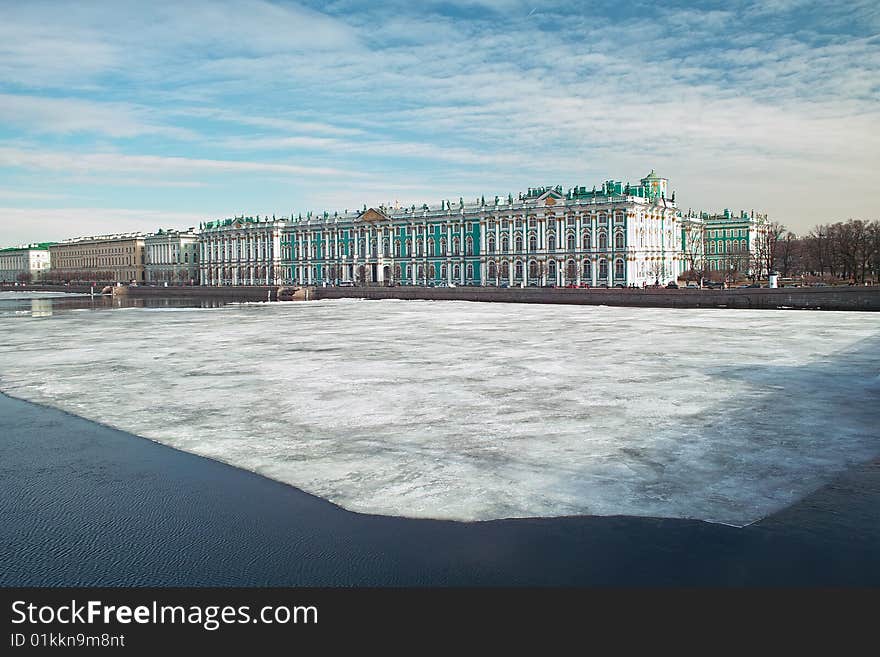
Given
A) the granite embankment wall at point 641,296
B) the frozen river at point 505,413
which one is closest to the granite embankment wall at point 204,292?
the granite embankment wall at point 641,296

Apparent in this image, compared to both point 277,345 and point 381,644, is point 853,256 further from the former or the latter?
point 381,644

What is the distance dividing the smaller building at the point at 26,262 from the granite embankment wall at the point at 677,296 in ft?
353

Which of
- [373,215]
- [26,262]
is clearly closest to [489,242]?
[373,215]

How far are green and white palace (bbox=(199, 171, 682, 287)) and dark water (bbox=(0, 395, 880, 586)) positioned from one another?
6362cm

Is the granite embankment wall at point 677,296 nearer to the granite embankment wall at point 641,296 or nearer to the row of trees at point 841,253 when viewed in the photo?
the granite embankment wall at point 641,296

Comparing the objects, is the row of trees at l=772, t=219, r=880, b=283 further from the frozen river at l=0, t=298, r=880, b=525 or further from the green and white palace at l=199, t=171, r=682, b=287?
the frozen river at l=0, t=298, r=880, b=525

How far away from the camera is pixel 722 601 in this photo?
5.39m

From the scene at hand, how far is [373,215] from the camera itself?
8869 cm

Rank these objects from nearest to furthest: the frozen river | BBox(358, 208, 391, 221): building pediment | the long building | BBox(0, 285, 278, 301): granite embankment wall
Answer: the frozen river → BBox(0, 285, 278, 301): granite embankment wall → BBox(358, 208, 391, 221): building pediment → the long building

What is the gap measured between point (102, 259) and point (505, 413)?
450 ft

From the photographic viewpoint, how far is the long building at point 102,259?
12669cm

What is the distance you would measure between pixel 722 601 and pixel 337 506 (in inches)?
141

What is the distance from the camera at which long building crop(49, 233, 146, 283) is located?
12669cm

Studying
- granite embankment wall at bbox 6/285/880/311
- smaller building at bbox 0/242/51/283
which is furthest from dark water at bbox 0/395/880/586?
smaller building at bbox 0/242/51/283
